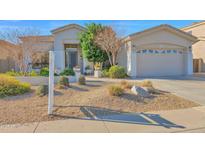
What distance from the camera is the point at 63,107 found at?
→ 814 cm

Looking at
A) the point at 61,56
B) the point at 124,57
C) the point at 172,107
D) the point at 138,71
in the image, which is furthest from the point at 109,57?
the point at 172,107

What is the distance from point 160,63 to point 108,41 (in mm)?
5049

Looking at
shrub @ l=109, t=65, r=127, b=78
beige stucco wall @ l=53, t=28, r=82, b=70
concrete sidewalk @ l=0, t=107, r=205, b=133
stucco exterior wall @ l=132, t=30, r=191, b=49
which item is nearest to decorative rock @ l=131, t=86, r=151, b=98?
concrete sidewalk @ l=0, t=107, r=205, b=133

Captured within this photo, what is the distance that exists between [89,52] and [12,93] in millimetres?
11027

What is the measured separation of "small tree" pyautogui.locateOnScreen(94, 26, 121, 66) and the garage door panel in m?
2.06

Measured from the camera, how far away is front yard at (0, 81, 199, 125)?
7145 mm

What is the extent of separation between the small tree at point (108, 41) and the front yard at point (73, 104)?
943 cm

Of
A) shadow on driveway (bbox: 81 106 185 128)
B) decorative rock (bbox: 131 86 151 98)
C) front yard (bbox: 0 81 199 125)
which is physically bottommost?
shadow on driveway (bbox: 81 106 185 128)

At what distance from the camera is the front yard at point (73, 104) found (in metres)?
7.14

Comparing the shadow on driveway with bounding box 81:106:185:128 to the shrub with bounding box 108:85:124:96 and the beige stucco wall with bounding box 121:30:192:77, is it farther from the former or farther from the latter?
→ the beige stucco wall with bounding box 121:30:192:77

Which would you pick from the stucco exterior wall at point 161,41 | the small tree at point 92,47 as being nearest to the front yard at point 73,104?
the stucco exterior wall at point 161,41

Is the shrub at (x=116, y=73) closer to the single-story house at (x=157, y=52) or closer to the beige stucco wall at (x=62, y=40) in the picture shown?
the single-story house at (x=157, y=52)

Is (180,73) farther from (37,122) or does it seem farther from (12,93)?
(37,122)

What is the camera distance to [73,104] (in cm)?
854
